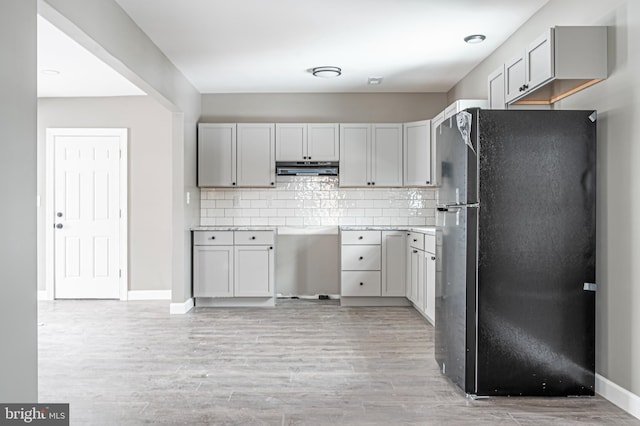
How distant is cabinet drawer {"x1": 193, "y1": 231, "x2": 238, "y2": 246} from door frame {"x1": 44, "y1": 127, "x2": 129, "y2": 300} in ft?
3.71

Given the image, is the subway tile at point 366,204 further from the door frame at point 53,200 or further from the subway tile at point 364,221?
the door frame at point 53,200

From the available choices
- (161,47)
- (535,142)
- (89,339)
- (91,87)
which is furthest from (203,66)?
(535,142)

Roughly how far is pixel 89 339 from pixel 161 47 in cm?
267

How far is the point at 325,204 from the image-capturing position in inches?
Answer: 245

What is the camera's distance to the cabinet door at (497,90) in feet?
12.0

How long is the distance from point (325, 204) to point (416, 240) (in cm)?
151

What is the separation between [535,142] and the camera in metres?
2.81

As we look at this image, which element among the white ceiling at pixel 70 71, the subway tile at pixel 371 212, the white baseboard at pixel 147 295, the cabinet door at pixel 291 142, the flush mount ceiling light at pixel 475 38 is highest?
the flush mount ceiling light at pixel 475 38

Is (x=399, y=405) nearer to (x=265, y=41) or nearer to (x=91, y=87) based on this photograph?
(x=265, y=41)

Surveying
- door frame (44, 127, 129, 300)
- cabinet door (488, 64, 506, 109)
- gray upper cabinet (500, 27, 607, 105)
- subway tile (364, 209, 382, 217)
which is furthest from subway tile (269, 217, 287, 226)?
gray upper cabinet (500, 27, 607, 105)

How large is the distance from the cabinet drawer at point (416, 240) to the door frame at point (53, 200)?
11.4 feet

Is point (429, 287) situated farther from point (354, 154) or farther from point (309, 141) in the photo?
point (309, 141)

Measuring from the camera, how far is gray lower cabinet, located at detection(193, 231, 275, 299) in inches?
219

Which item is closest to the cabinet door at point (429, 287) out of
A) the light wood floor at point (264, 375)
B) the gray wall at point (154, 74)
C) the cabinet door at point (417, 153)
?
the light wood floor at point (264, 375)
